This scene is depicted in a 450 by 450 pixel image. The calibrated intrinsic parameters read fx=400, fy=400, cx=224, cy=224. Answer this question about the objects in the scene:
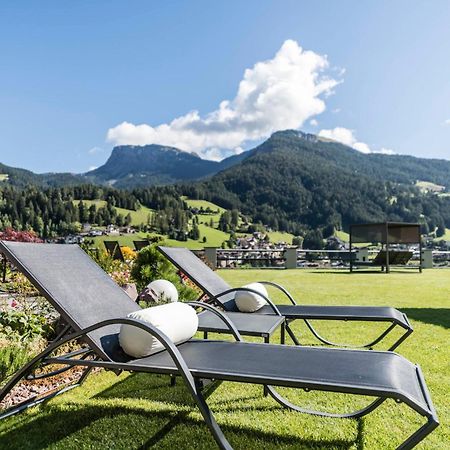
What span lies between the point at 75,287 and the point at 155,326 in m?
0.84

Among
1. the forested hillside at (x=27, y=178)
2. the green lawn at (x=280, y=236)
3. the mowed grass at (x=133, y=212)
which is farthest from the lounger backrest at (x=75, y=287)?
the forested hillside at (x=27, y=178)

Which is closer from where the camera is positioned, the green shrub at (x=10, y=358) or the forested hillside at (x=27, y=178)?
the green shrub at (x=10, y=358)

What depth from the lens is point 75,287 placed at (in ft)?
9.08

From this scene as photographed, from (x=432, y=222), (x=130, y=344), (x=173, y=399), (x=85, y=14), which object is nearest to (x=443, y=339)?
(x=173, y=399)

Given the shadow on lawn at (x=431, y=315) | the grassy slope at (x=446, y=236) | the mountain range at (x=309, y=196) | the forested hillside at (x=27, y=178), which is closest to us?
the shadow on lawn at (x=431, y=315)

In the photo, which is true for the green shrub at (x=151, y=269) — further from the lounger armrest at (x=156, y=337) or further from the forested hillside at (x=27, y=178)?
the forested hillside at (x=27, y=178)

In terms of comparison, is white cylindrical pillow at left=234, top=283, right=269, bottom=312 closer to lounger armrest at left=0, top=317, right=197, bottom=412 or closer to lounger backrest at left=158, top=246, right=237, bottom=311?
lounger backrest at left=158, top=246, right=237, bottom=311

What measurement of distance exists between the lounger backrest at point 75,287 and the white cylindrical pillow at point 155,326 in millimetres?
138

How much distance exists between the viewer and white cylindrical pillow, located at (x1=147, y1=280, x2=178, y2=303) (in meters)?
5.21

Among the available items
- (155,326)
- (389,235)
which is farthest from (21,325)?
(389,235)

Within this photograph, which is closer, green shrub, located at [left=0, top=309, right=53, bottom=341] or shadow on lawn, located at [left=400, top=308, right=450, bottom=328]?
green shrub, located at [left=0, top=309, right=53, bottom=341]

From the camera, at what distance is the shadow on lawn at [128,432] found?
224 cm

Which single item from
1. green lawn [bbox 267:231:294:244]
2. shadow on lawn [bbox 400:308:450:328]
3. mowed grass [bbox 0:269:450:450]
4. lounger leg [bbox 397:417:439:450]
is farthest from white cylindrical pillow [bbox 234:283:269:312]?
green lawn [bbox 267:231:294:244]

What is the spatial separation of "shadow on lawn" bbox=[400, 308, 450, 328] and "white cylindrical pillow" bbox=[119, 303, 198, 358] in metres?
4.07
